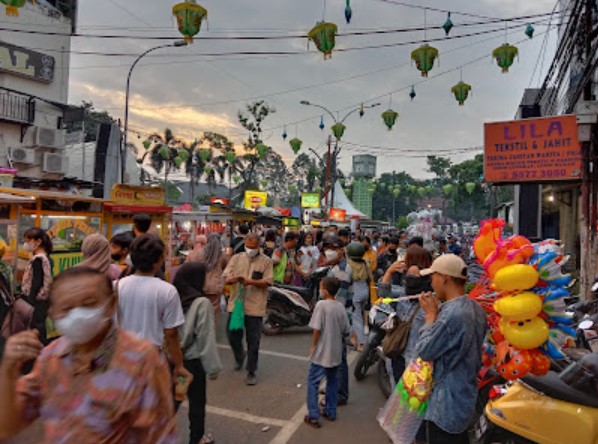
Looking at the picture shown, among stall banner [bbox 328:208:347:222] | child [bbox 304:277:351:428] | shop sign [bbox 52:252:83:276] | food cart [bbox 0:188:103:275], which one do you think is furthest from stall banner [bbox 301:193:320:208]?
child [bbox 304:277:351:428]

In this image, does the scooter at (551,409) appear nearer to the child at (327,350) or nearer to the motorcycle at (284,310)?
the child at (327,350)

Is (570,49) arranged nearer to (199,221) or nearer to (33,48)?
(199,221)

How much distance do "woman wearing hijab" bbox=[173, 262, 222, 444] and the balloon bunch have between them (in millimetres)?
2157

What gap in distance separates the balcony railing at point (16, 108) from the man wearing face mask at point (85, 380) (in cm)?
2016

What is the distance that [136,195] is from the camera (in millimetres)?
10516

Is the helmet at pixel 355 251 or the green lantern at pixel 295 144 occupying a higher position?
the green lantern at pixel 295 144

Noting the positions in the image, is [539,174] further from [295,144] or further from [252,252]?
[295,144]

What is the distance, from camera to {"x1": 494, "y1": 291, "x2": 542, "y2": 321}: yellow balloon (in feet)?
8.93

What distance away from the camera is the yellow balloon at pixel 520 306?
8.93 feet

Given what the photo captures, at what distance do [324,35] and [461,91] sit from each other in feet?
13.8

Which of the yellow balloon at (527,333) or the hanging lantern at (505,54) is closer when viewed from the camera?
the yellow balloon at (527,333)

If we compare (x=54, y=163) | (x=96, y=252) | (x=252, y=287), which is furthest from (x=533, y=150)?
(x=54, y=163)

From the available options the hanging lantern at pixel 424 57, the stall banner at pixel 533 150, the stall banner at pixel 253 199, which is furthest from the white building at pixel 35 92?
the stall banner at pixel 253 199

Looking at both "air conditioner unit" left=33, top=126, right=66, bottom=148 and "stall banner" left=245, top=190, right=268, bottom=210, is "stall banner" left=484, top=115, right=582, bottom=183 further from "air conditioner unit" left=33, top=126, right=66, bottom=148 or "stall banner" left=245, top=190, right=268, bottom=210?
"stall banner" left=245, top=190, right=268, bottom=210
